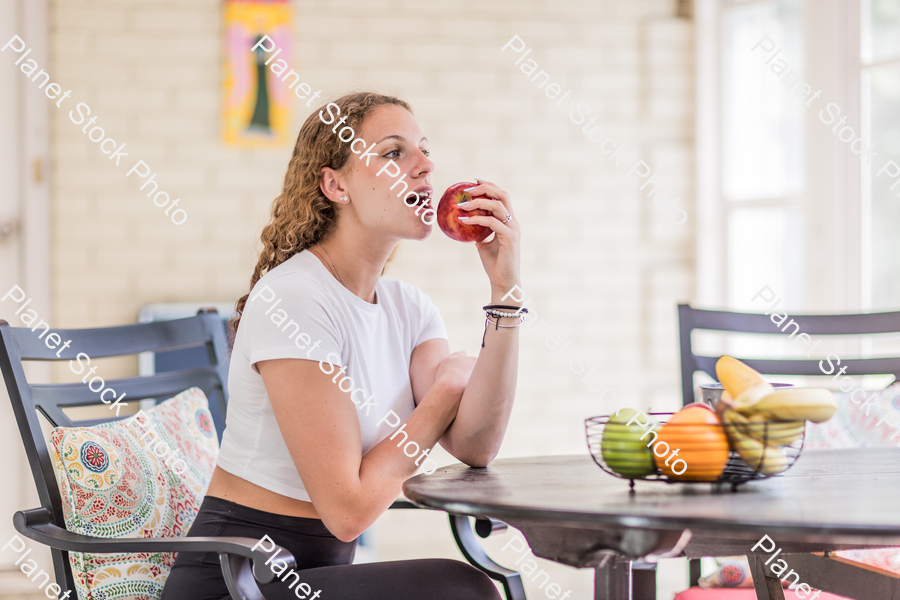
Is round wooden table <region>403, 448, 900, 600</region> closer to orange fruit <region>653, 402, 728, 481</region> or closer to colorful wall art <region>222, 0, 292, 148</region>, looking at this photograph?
orange fruit <region>653, 402, 728, 481</region>

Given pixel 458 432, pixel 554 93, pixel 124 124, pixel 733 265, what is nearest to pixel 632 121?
pixel 554 93

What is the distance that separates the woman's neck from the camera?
157 cm

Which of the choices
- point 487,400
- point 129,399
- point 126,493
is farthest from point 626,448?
point 129,399

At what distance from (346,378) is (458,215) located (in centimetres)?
36

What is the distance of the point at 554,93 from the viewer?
11.3 feet

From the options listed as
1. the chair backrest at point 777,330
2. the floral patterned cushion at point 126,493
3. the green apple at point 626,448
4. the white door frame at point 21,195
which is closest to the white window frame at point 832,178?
the chair backrest at point 777,330

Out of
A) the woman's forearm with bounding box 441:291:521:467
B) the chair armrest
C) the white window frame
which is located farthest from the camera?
the white window frame

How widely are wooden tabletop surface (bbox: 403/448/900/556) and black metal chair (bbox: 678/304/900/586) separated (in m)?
0.62

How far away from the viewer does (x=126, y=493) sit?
1476 millimetres

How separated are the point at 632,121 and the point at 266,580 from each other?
2845mm

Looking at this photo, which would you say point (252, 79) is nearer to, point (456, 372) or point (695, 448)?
point (456, 372)

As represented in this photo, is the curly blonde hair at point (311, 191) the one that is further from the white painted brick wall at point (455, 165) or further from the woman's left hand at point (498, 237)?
the white painted brick wall at point (455, 165)

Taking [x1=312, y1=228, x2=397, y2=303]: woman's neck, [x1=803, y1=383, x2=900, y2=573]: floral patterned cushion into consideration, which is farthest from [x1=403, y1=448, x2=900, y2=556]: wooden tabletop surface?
[x1=803, y1=383, x2=900, y2=573]: floral patterned cushion

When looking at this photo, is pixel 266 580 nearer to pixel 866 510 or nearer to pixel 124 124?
pixel 866 510
